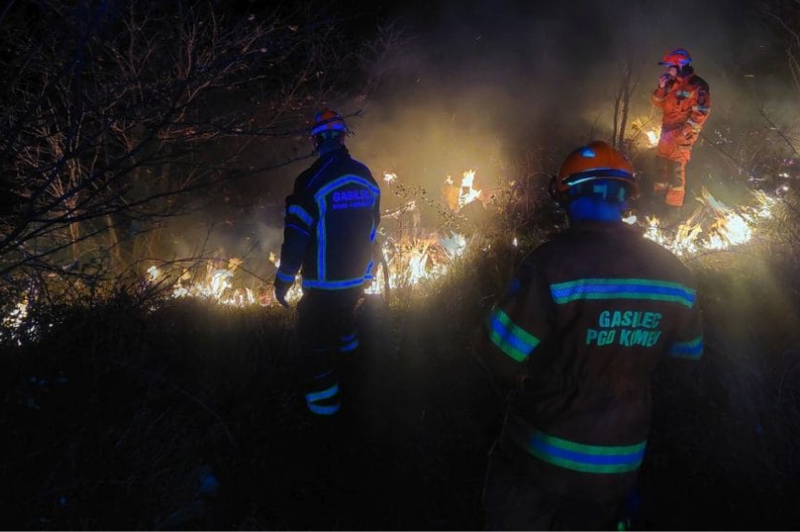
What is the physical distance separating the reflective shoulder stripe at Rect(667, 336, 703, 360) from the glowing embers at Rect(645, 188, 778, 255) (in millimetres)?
3524

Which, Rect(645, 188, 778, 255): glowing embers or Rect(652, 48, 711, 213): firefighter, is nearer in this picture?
Rect(645, 188, 778, 255): glowing embers

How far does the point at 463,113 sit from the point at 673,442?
8078 millimetres

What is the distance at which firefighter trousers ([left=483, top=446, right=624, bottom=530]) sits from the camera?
2.24m

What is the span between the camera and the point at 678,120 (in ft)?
24.1

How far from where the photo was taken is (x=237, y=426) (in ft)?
11.6

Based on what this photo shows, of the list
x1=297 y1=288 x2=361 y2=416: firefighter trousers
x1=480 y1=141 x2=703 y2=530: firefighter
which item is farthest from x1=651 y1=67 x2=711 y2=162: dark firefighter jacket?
x1=480 y1=141 x2=703 y2=530: firefighter

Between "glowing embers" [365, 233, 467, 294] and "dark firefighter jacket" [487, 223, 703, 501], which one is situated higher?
"glowing embers" [365, 233, 467, 294]

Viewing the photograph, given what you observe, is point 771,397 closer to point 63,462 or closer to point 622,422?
point 622,422

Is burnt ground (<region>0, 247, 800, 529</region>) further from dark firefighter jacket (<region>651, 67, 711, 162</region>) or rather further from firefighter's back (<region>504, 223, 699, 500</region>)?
dark firefighter jacket (<region>651, 67, 711, 162</region>)

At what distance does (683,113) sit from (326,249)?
586cm

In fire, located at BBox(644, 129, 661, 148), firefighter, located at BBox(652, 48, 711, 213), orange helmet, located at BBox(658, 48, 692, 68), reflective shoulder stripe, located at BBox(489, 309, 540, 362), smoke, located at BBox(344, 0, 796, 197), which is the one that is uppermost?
smoke, located at BBox(344, 0, 796, 197)

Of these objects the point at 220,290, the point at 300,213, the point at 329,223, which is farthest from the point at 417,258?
the point at 300,213

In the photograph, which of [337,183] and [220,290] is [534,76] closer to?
[220,290]

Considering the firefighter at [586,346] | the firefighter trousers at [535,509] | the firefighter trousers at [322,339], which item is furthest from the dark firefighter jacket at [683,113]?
the firefighter trousers at [535,509]
